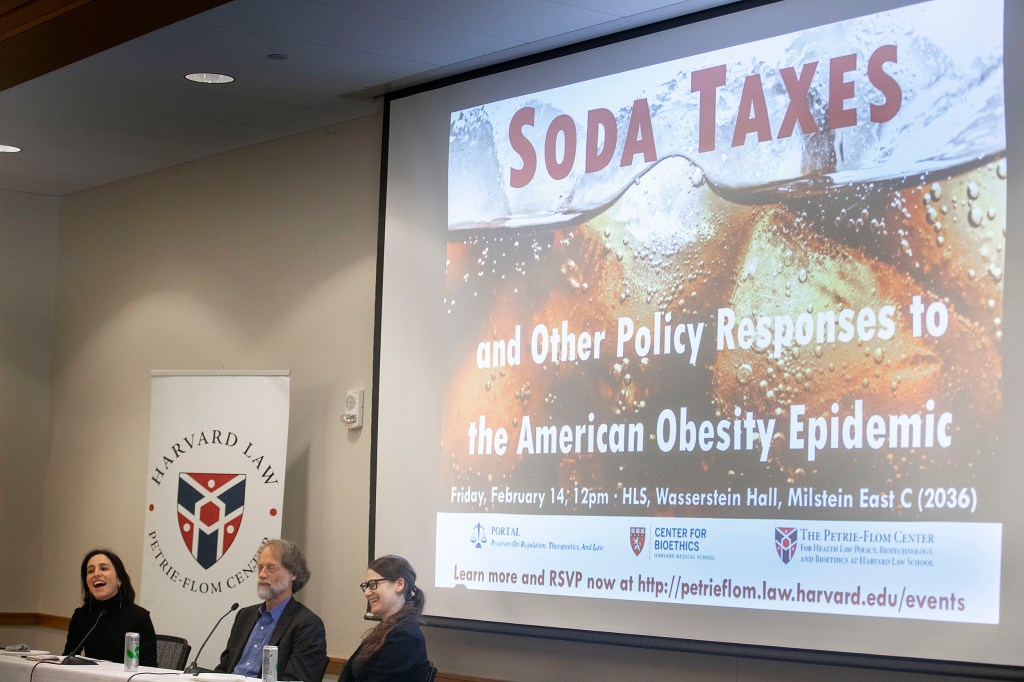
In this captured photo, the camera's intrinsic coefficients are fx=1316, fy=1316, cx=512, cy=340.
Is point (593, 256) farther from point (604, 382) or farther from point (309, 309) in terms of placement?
point (309, 309)

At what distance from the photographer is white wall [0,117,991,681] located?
247 inches

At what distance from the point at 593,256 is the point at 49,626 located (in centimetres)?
472

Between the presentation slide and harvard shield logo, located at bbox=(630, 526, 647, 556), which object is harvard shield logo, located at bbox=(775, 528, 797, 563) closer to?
the presentation slide

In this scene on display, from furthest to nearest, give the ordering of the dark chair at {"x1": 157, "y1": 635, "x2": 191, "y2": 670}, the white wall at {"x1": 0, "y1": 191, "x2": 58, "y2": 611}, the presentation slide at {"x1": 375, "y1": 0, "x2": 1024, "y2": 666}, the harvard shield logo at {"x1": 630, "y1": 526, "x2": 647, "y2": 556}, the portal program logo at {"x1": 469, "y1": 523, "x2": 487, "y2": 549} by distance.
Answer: the white wall at {"x1": 0, "y1": 191, "x2": 58, "y2": 611}, the dark chair at {"x1": 157, "y1": 635, "x2": 191, "y2": 670}, the portal program logo at {"x1": 469, "y1": 523, "x2": 487, "y2": 549}, the harvard shield logo at {"x1": 630, "y1": 526, "x2": 647, "y2": 556}, the presentation slide at {"x1": 375, "y1": 0, "x2": 1024, "y2": 666}

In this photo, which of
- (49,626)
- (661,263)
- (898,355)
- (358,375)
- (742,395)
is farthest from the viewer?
(49,626)

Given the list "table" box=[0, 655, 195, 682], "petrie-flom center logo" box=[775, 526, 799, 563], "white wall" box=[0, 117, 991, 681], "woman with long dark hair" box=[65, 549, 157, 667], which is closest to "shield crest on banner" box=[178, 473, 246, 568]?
"white wall" box=[0, 117, 991, 681]

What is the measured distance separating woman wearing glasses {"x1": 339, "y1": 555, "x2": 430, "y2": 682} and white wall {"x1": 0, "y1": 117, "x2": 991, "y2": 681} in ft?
3.06

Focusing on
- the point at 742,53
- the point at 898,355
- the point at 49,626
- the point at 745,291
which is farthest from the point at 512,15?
the point at 49,626

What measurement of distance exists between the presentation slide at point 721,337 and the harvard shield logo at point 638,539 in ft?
0.04

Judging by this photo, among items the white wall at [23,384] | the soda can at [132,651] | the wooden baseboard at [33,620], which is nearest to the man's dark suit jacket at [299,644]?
the soda can at [132,651]

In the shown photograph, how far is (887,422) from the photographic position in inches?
166

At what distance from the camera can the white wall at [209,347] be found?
20.5 ft

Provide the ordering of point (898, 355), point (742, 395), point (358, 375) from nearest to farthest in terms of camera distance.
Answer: point (898, 355) → point (742, 395) → point (358, 375)

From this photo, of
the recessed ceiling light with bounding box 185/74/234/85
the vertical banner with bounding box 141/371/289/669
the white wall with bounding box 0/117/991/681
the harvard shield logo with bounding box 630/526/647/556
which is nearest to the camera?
the harvard shield logo with bounding box 630/526/647/556
